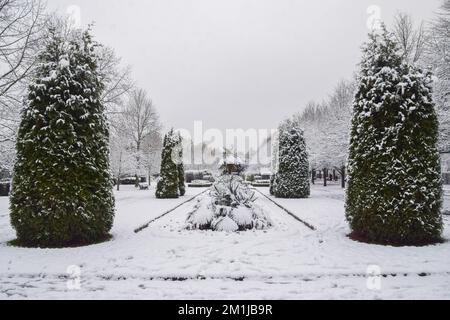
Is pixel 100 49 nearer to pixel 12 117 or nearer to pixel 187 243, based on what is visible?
pixel 12 117

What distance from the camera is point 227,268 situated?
5.27 m

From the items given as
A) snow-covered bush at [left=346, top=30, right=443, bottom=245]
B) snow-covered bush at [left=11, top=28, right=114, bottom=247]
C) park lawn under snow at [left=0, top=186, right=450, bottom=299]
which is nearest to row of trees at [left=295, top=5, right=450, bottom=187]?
snow-covered bush at [left=346, top=30, right=443, bottom=245]

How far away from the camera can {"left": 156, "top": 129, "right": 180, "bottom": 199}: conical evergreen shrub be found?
64.3 ft

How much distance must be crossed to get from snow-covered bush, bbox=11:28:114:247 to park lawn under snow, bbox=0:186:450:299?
1.65ft

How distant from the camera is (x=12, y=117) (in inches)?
506

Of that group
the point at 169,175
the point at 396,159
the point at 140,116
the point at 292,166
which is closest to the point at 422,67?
the point at 292,166

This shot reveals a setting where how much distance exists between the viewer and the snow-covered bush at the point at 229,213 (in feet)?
29.6

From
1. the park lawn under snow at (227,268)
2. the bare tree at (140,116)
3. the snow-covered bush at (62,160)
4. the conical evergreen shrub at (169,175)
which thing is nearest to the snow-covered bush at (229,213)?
the park lawn under snow at (227,268)

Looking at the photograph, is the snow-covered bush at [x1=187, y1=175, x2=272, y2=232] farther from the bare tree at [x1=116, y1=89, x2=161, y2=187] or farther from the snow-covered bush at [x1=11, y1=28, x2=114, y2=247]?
the bare tree at [x1=116, y1=89, x2=161, y2=187]

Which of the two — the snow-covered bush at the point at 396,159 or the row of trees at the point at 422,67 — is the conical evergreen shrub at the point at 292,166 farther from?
the snow-covered bush at the point at 396,159

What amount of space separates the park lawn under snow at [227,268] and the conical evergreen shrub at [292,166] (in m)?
10.9

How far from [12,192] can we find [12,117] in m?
7.39

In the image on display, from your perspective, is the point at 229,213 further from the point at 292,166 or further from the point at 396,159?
the point at 292,166

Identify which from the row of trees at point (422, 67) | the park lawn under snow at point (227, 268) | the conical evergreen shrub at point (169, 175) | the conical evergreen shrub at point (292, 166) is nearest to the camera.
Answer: the park lawn under snow at point (227, 268)
